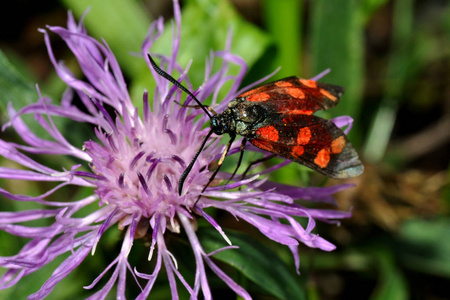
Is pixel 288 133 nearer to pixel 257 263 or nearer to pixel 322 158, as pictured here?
pixel 322 158

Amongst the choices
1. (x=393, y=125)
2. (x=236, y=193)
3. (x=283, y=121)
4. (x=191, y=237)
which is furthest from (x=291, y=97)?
(x=393, y=125)

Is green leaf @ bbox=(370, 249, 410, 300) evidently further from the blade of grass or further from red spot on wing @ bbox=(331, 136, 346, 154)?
red spot on wing @ bbox=(331, 136, 346, 154)

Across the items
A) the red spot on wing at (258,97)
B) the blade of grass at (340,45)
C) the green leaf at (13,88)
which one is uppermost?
the blade of grass at (340,45)

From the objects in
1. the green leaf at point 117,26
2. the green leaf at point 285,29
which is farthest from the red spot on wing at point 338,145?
the green leaf at point 117,26

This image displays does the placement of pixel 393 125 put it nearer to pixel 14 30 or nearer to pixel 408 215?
pixel 408 215

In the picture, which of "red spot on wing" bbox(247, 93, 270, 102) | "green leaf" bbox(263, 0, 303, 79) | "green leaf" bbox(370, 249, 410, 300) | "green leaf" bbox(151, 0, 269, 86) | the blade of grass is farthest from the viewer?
"green leaf" bbox(263, 0, 303, 79)

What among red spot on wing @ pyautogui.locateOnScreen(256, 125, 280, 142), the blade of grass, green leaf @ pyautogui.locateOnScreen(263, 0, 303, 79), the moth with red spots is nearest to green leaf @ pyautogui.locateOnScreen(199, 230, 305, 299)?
the moth with red spots

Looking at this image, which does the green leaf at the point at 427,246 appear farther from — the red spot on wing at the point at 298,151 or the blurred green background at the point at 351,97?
the red spot on wing at the point at 298,151
